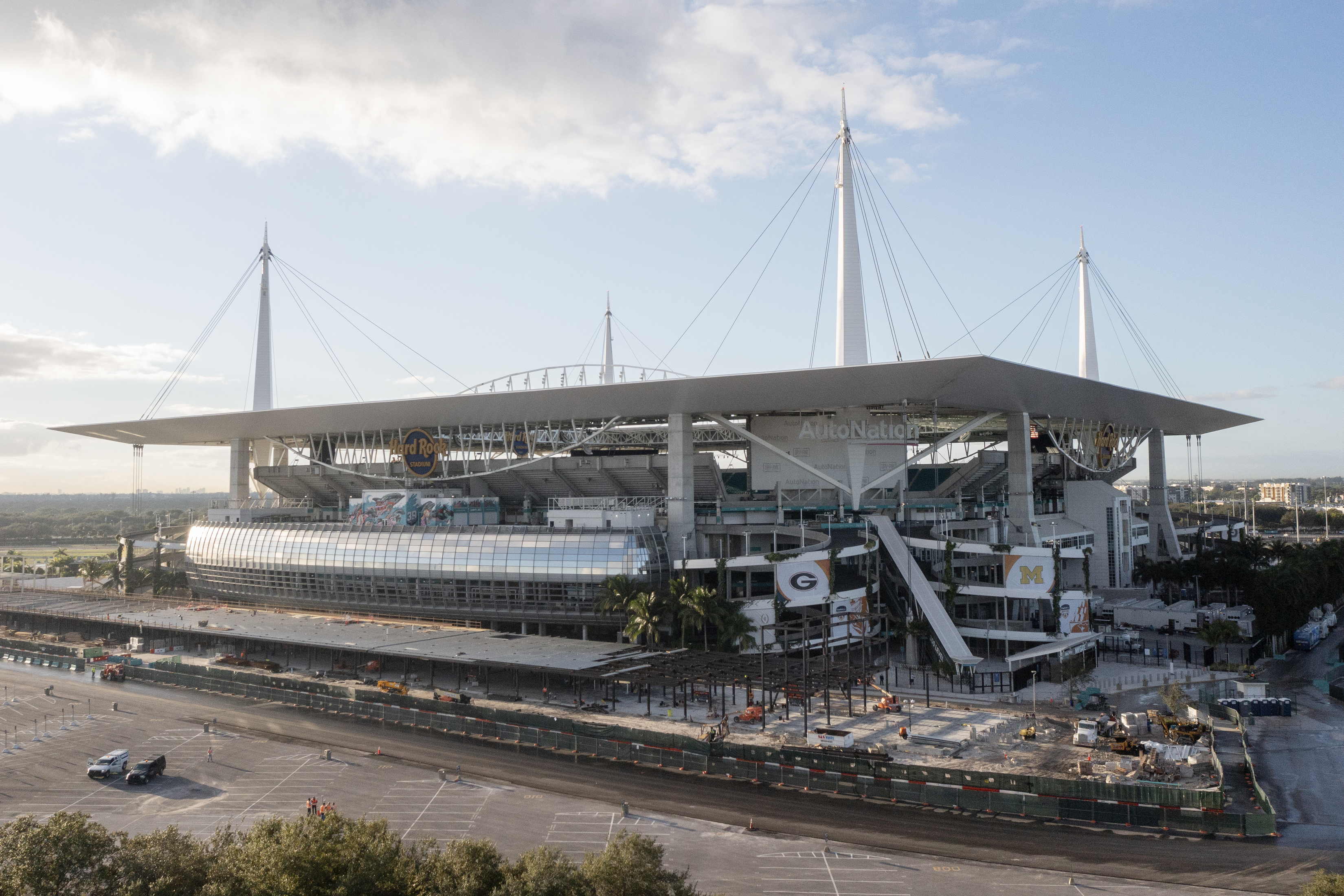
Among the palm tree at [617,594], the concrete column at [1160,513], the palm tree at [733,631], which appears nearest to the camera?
the palm tree at [733,631]

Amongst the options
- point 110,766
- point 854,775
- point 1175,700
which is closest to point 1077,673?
point 1175,700

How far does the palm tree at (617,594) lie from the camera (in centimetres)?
7469

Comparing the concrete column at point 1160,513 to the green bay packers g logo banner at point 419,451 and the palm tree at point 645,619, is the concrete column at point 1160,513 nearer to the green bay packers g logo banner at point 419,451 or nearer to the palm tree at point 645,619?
the palm tree at point 645,619

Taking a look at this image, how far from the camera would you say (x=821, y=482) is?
91000 millimetres

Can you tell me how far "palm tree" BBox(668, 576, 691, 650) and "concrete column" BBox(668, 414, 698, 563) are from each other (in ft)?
29.9

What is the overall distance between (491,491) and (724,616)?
169 ft

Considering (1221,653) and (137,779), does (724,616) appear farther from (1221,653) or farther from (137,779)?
(1221,653)

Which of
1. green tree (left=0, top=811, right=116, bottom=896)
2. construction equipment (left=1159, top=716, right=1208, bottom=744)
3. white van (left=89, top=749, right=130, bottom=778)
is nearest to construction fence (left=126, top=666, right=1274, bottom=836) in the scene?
construction equipment (left=1159, top=716, right=1208, bottom=744)

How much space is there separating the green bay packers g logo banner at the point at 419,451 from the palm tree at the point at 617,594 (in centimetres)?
3658

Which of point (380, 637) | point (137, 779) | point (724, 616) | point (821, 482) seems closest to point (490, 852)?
point (137, 779)

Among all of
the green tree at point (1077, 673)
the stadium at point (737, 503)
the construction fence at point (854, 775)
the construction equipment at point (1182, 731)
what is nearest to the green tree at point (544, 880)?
the construction fence at point (854, 775)

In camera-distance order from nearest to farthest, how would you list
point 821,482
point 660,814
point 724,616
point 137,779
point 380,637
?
point 660,814, point 137,779, point 724,616, point 380,637, point 821,482

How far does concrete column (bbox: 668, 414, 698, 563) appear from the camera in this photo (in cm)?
8369

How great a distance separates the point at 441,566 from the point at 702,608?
99.4 ft
